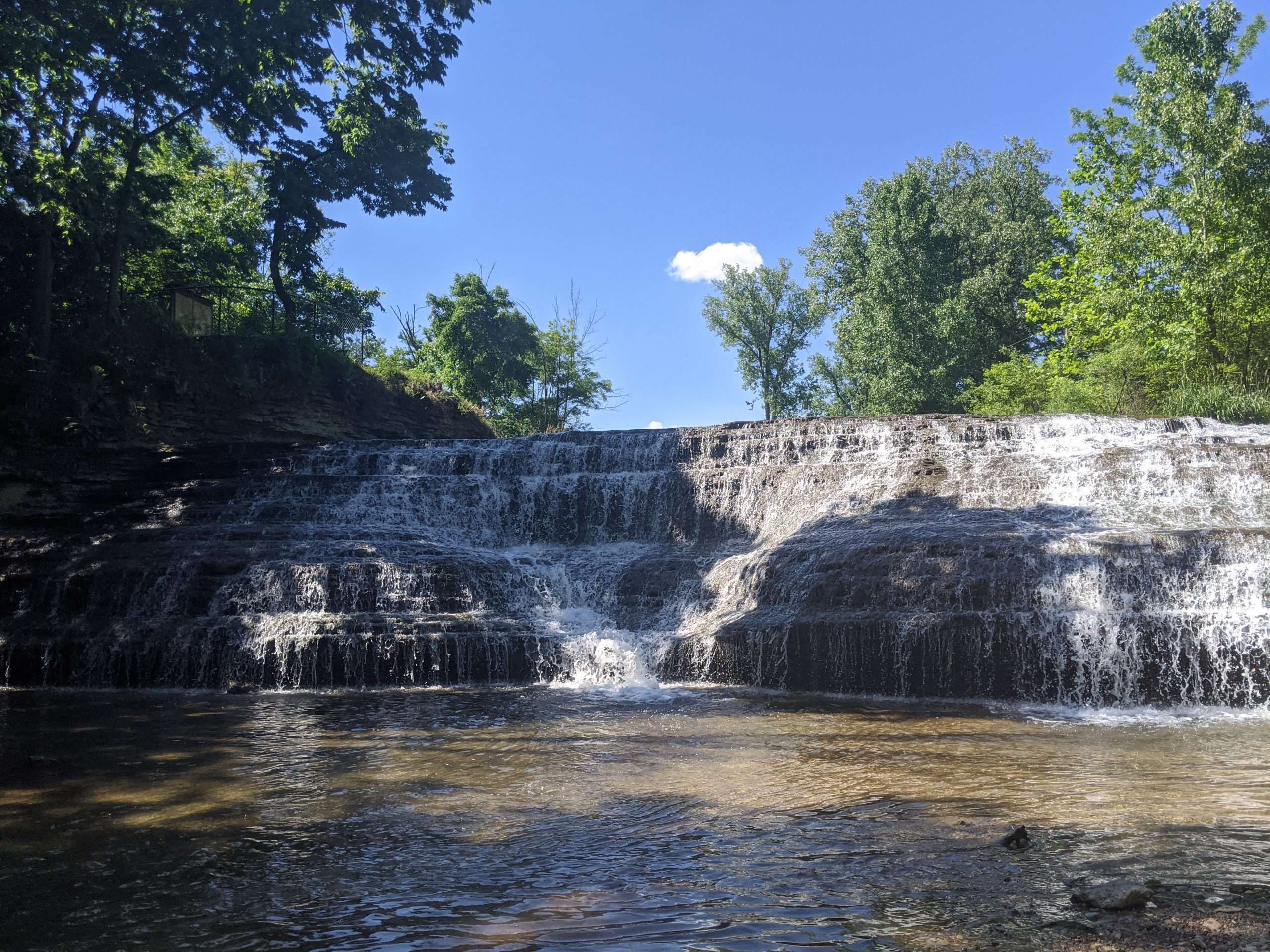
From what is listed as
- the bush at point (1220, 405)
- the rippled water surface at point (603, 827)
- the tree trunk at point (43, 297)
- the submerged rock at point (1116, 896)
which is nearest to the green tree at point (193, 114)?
the tree trunk at point (43, 297)

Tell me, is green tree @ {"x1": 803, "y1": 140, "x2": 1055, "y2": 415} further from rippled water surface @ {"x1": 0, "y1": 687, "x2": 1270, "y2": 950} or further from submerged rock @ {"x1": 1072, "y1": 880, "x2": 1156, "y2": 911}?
submerged rock @ {"x1": 1072, "y1": 880, "x2": 1156, "y2": 911}

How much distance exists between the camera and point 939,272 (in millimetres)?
32312

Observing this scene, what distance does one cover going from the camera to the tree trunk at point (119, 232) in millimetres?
18484

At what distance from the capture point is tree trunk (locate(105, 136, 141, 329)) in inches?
728

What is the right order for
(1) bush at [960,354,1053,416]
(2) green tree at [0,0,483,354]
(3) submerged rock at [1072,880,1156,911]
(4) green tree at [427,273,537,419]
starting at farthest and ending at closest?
(4) green tree at [427,273,537,419], (1) bush at [960,354,1053,416], (2) green tree at [0,0,483,354], (3) submerged rock at [1072,880,1156,911]

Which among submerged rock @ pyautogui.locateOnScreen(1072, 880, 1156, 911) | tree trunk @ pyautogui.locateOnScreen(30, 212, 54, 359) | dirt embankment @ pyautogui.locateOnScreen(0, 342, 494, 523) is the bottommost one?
submerged rock @ pyautogui.locateOnScreen(1072, 880, 1156, 911)

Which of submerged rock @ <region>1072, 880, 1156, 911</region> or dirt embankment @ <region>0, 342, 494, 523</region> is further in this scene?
dirt embankment @ <region>0, 342, 494, 523</region>

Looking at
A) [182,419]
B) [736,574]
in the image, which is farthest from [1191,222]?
[182,419]

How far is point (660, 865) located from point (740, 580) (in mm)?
8873

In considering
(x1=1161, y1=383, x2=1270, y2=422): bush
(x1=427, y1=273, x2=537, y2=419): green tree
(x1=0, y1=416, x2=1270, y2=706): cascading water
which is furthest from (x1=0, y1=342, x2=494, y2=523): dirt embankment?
(x1=1161, y1=383, x2=1270, y2=422): bush

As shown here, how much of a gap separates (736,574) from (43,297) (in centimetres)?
1557

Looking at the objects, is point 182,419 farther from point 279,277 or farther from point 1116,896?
point 1116,896

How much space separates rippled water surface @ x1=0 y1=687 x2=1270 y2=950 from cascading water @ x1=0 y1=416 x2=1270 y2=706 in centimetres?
178

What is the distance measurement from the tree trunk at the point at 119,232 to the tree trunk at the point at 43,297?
1.27 meters
